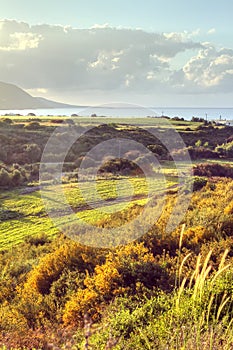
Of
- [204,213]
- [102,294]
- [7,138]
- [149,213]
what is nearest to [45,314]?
[102,294]

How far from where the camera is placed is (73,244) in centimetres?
1105

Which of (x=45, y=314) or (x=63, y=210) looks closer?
(x=45, y=314)

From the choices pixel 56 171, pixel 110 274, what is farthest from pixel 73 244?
pixel 56 171

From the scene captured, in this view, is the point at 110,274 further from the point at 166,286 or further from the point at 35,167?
the point at 35,167

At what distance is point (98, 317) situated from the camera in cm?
717

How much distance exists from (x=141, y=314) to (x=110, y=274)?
2.06 m

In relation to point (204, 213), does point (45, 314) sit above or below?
below

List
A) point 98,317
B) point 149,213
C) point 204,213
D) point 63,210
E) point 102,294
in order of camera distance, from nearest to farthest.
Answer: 1. point 98,317
2. point 102,294
3. point 204,213
4. point 149,213
5. point 63,210

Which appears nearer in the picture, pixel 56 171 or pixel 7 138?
pixel 56 171

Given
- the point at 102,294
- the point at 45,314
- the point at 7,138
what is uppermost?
the point at 7,138

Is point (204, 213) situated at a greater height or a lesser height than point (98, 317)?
greater

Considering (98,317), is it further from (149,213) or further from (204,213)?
(149,213)

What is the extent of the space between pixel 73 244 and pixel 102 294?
321 cm

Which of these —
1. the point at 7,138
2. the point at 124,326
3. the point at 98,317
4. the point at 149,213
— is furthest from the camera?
the point at 7,138
